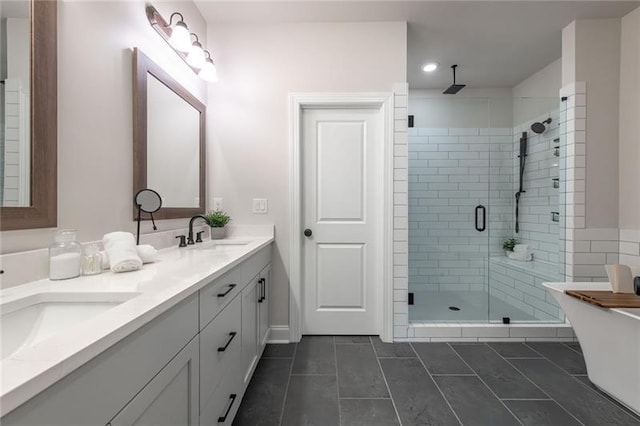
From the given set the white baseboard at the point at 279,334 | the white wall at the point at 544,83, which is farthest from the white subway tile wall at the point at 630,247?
the white baseboard at the point at 279,334

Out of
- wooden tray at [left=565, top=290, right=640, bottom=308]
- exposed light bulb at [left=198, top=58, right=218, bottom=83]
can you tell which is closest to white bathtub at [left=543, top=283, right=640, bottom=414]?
wooden tray at [left=565, top=290, right=640, bottom=308]

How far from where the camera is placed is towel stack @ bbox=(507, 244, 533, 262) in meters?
2.97

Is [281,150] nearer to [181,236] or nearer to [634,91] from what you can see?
[181,236]

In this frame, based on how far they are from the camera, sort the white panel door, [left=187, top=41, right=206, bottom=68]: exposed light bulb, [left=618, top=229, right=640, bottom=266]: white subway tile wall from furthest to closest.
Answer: the white panel door, [left=618, top=229, right=640, bottom=266]: white subway tile wall, [left=187, top=41, right=206, bottom=68]: exposed light bulb

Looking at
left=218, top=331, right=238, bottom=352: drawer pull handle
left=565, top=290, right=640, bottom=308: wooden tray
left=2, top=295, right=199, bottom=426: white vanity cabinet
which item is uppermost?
left=2, top=295, right=199, bottom=426: white vanity cabinet

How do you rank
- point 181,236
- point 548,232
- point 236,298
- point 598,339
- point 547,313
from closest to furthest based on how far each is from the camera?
point 236,298
point 598,339
point 181,236
point 547,313
point 548,232

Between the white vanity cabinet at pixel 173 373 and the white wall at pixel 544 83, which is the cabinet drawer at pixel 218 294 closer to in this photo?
the white vanity cabinet at pixel 173 373

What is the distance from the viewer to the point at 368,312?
2330 mm

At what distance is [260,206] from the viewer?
2.26 m

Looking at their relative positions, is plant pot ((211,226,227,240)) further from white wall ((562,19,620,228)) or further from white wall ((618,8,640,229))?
white wall ((618,8,640,229))

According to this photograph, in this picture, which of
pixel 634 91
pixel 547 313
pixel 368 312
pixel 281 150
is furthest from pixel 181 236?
pixel 634 91

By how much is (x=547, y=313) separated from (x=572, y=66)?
2109 mm

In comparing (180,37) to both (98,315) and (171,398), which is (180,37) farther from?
(171,398)

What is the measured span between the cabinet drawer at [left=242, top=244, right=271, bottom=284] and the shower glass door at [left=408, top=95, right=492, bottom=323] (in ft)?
5.59
